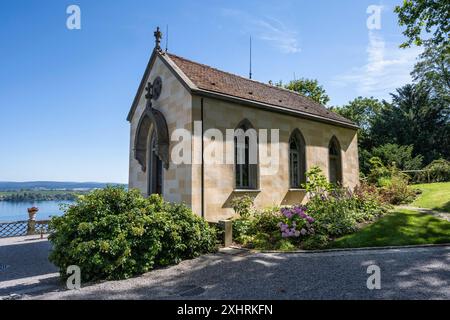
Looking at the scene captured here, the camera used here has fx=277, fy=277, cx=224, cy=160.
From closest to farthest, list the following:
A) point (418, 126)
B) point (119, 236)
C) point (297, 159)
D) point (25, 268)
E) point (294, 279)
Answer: point (294, 279)
point (119, 236)
point (25, 268)
point (297, 159)
point (418, 126)

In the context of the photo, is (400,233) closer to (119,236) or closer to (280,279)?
(280,279)

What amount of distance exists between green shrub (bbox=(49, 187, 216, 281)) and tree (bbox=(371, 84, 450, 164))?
1221 inches

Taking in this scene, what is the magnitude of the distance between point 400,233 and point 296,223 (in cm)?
325

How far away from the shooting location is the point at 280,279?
5.72m

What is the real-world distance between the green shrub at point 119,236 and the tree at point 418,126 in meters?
31.0

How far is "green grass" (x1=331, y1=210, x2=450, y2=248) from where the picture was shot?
822 centimetres

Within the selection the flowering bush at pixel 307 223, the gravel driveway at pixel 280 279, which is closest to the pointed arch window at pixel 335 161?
the flowering bush at pixel 307 223

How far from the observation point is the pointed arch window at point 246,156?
1168 cm

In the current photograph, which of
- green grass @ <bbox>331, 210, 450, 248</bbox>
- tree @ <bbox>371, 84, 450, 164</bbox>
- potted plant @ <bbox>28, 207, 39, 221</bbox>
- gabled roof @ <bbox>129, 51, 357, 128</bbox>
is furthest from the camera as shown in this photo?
tree @ <bbox>371, 84, 450, 164</bbox>

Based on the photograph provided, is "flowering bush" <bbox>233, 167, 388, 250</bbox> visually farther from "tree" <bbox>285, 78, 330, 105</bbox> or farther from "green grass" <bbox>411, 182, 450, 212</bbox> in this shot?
"tree" <bbox>285, 78, 330, 105</bbox>

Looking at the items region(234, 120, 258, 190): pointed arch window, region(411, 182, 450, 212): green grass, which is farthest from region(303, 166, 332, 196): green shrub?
region(411, 182, 450, 212): green grass

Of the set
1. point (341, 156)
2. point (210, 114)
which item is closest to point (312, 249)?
point (210, 114)

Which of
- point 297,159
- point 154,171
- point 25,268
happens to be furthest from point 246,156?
point 25,268

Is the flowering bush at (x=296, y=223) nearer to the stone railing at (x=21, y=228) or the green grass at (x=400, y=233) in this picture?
the green grass at (x=400, y=233)
